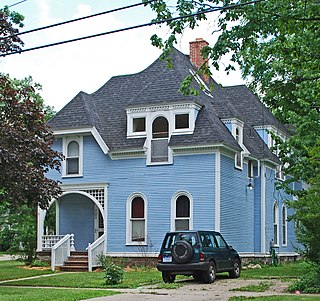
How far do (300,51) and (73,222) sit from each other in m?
18.5

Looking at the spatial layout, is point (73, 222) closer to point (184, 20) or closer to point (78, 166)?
point (78, 166)

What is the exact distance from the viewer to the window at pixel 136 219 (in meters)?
28.8

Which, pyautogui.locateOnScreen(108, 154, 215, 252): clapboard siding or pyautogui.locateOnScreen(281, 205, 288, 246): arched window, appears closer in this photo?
pyautogui.locateOnScreen(108, 154, 215, 252): clapboard siding

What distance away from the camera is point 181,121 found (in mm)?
28734

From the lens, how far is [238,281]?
21.9 meters

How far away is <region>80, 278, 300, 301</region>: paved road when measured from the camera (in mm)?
16578

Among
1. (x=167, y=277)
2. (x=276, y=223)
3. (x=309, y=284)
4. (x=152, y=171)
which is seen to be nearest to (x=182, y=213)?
(x=152, y=171)

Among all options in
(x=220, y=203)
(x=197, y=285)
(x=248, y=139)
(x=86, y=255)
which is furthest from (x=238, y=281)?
(x=248, y=139)

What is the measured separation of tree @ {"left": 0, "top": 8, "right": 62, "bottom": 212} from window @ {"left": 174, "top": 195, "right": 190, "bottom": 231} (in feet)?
24.2

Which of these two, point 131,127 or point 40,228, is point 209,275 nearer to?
point 131,127

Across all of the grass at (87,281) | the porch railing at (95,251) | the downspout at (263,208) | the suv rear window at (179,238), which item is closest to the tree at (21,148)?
the grass at (87,281)

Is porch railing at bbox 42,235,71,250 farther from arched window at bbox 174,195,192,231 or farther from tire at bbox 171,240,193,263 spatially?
tire at bbox 171,240,193,263

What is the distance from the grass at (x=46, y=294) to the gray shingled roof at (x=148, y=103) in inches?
422

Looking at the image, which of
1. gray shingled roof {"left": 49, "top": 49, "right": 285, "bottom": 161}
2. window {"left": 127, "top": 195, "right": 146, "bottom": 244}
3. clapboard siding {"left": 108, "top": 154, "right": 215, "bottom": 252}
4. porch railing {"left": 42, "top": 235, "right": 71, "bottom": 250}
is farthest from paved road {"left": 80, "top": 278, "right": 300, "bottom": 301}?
porch railing {"left": 42, "top": 235, "right": 71, "bottom": 250}
